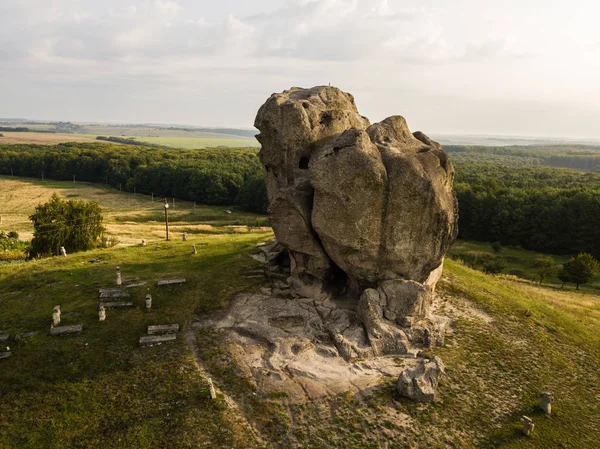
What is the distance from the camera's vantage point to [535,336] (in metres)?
29.7

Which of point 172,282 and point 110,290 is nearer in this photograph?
point 110,290

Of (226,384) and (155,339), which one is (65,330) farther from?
(226,384)

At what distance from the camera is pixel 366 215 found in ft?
90.7

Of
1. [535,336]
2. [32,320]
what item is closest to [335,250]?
[535,336]

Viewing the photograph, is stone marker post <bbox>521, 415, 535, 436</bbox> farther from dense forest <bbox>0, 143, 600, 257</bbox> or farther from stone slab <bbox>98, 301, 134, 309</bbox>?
dense forest <bbox>0, 143, 600, 257</bbox>

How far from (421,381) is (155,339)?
54.0ft

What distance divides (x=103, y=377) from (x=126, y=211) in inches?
3784

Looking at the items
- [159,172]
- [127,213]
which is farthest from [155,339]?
[159,172]

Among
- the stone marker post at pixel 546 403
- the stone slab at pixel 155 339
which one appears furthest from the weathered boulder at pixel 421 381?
the stone slab at pixel 155 339

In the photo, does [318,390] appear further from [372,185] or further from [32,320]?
[32,320]

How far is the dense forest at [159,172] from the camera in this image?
134 m

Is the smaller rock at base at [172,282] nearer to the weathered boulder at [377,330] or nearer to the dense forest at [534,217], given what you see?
the weathered boulder at [377,330]

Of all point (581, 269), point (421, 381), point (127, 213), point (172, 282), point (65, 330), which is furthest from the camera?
point (127, 213)

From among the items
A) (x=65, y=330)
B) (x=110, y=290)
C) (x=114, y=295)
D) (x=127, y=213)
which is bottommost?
(x=127, y=213)
